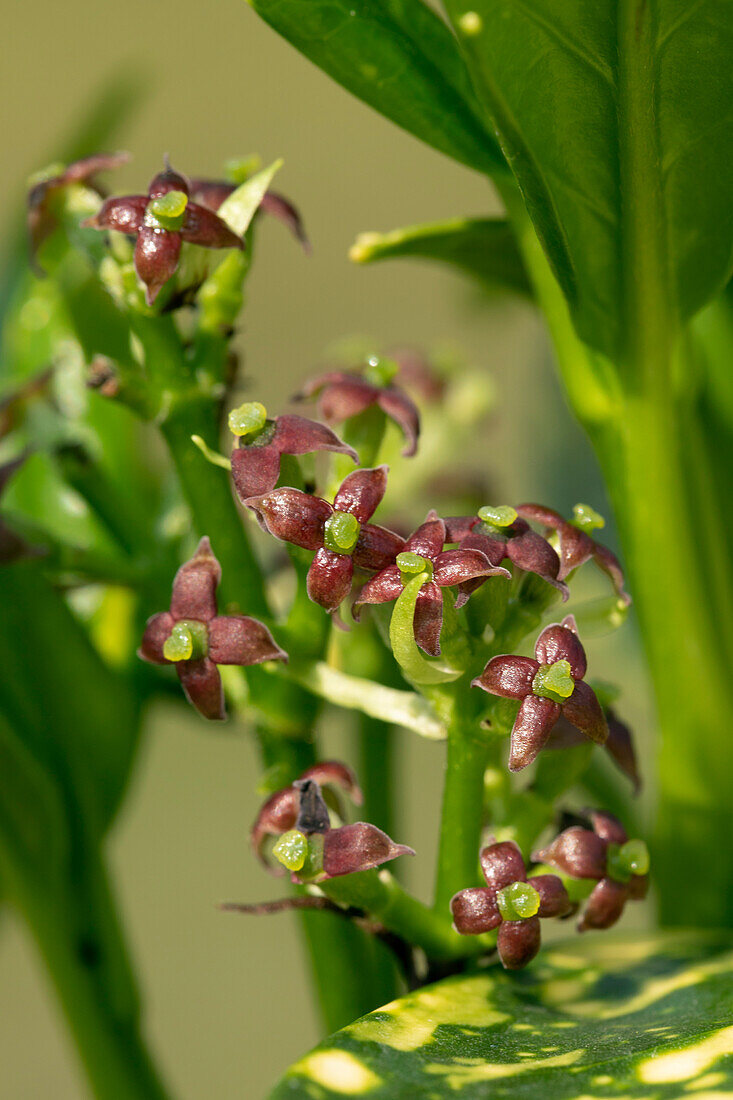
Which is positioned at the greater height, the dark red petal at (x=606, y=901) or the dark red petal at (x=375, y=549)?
the dark red petal at (x=375, y=549)

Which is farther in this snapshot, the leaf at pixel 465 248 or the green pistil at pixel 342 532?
the leaf at pixel 465 248

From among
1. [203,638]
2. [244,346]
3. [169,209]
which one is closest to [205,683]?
[203,638]

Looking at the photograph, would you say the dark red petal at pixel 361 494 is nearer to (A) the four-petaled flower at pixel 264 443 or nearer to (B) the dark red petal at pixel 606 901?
(A) the four-petaled flower at pixel 264 443

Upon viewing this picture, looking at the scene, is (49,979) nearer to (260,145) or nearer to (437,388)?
(437,388)

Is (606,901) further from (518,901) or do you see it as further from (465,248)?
(465,248)

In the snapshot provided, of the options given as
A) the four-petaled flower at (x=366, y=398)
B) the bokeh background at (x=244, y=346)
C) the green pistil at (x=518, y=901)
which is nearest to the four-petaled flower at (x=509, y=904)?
the green pistil at (x=518, y=901)

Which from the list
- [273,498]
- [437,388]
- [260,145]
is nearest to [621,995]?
[273,498]
